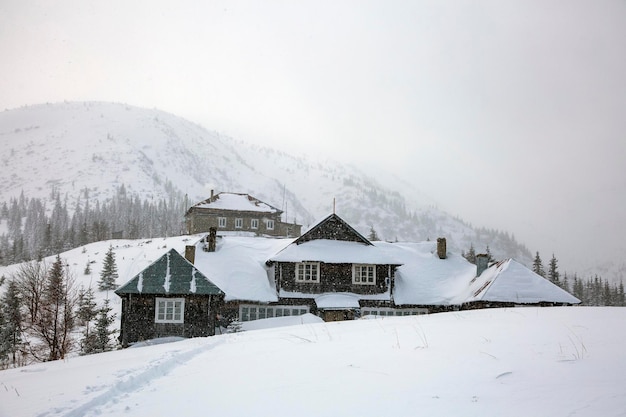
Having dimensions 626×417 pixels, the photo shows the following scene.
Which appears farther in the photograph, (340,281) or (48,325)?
(340,281)

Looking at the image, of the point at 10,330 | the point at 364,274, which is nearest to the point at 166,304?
the point at 10,330

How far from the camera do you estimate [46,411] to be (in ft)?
22.7

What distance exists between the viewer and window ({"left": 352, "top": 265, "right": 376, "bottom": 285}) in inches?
1453

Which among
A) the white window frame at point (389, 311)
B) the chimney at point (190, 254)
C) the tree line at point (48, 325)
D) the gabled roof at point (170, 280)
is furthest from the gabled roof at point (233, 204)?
the gabled roof at point (170, 280)

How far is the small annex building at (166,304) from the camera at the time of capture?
28.8m

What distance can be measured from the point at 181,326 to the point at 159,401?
2314 cm

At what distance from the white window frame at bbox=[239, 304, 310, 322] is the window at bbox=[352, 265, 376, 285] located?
4640mm

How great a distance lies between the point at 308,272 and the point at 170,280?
11022 millimetres

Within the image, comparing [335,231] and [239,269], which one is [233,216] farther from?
[239,269]

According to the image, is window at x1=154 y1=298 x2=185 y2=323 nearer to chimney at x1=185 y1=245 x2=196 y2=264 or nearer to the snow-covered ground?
chimney at x1=185 y1=245 x2=196 y2=264

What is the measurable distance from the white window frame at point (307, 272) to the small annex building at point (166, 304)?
7.99 metres

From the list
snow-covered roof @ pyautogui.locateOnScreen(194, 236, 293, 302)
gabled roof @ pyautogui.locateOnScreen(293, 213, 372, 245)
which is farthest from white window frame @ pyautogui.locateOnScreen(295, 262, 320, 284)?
gabled roof @ pyautogui.locateOnScreen(293, 213, 372, 245)

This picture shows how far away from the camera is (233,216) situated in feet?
256

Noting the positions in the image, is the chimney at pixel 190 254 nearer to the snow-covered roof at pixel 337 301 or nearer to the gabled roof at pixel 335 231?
the gabled roof at pixel 335 231
